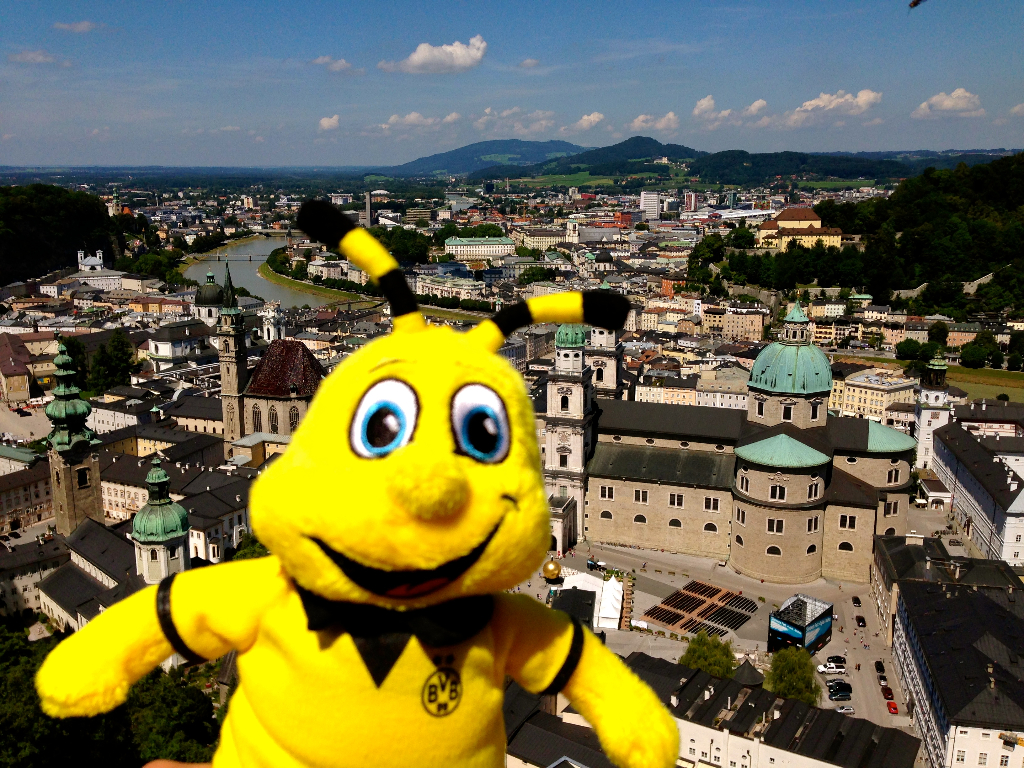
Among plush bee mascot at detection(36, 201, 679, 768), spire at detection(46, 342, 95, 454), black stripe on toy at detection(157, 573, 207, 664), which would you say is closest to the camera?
plush bee mascot at detection(36, 201, 679, 768)

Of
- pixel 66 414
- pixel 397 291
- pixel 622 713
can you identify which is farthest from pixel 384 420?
pixel 66 414

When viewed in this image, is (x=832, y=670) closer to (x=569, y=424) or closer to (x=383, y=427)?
(x=569, y=424)

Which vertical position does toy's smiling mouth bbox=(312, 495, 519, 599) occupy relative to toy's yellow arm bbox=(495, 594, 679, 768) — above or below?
above

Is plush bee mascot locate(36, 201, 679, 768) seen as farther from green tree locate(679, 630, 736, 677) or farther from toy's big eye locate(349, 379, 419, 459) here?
green tree locate(679, 630, 736, 677)

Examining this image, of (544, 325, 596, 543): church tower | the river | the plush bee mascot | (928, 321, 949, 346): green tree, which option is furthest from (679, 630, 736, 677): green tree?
the river

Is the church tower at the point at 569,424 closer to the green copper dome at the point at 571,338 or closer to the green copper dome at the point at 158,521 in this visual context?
the green copper dome at the point at 571,338

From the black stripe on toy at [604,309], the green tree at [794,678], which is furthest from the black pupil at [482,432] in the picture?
the green tree at [794,678]

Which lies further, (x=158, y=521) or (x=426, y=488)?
(x=158, y=521)
